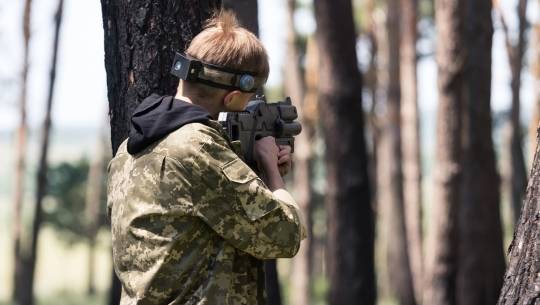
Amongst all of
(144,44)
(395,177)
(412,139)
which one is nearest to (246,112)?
(144,44)

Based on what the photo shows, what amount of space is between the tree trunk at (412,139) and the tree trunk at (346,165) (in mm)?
10151

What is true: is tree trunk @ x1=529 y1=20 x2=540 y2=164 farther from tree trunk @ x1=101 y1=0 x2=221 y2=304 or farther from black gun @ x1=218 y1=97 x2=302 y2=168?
black gun @ x1=218 y1=97 x2=302 y2=168

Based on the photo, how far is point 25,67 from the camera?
2686 cm

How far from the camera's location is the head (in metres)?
3.94

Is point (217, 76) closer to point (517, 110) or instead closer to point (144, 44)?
point (144, 44)

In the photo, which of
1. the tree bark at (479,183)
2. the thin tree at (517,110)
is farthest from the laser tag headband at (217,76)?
the thin tree at (517,110)

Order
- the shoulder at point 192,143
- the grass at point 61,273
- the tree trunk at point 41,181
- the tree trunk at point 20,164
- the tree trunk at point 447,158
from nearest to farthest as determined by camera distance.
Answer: the shoulder at point 192,143
the tree trunk at point 447,158
the tree trunk at point 41,181
the tree trunk at point 20,164
the grass at point 61,273

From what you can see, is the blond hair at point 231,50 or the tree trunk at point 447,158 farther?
the tree trunk at point 447,158

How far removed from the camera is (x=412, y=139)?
22.9m

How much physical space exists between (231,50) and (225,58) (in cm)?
4

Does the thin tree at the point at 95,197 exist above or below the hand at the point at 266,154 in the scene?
below

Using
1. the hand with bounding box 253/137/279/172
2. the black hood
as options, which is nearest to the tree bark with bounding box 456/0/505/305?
the hand with bounding box 253/137/279/172

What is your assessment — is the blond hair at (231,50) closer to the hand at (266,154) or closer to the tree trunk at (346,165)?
the hand at (266,154)

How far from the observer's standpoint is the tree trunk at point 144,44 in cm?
493
